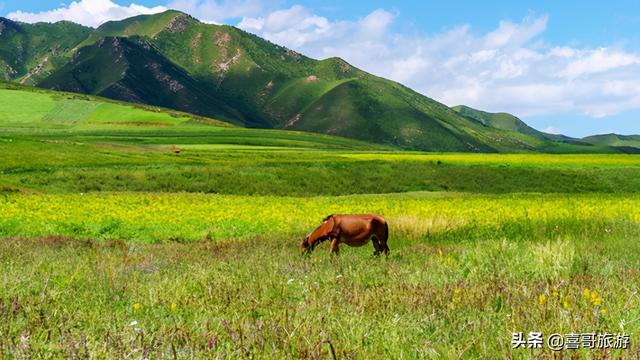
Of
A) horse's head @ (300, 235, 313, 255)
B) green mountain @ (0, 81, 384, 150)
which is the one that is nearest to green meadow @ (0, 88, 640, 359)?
horse's head @ (300, 235, 313, 255)

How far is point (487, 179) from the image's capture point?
62.6 meters

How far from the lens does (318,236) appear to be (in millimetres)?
13688

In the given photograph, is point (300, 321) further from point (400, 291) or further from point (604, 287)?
point (604, 287)

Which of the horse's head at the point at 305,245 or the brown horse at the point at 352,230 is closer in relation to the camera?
the brown horse at the point at 352,230

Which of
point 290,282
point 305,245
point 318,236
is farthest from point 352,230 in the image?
point 290,282

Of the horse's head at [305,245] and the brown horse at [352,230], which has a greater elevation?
the brown horse at [352,230]

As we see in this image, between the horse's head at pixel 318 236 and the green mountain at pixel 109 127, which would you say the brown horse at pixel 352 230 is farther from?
the green mountain at pixel 109 127

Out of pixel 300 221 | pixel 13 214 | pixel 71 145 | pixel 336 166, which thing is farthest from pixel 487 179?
pixel 71 145

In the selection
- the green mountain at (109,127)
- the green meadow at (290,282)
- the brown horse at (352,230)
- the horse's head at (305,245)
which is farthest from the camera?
the green mountain at (109,127)

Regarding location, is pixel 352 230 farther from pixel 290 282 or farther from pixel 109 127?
pixel 109 127

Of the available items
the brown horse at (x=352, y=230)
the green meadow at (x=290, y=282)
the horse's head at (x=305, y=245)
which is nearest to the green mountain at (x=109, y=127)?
the green meadow at (x=290, y=282)

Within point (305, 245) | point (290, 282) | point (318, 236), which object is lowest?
point (305, 245)

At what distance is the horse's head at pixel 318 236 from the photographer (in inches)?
534

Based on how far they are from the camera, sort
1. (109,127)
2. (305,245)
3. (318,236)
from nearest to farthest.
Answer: (318,236) → (305,245) → (109,127)
